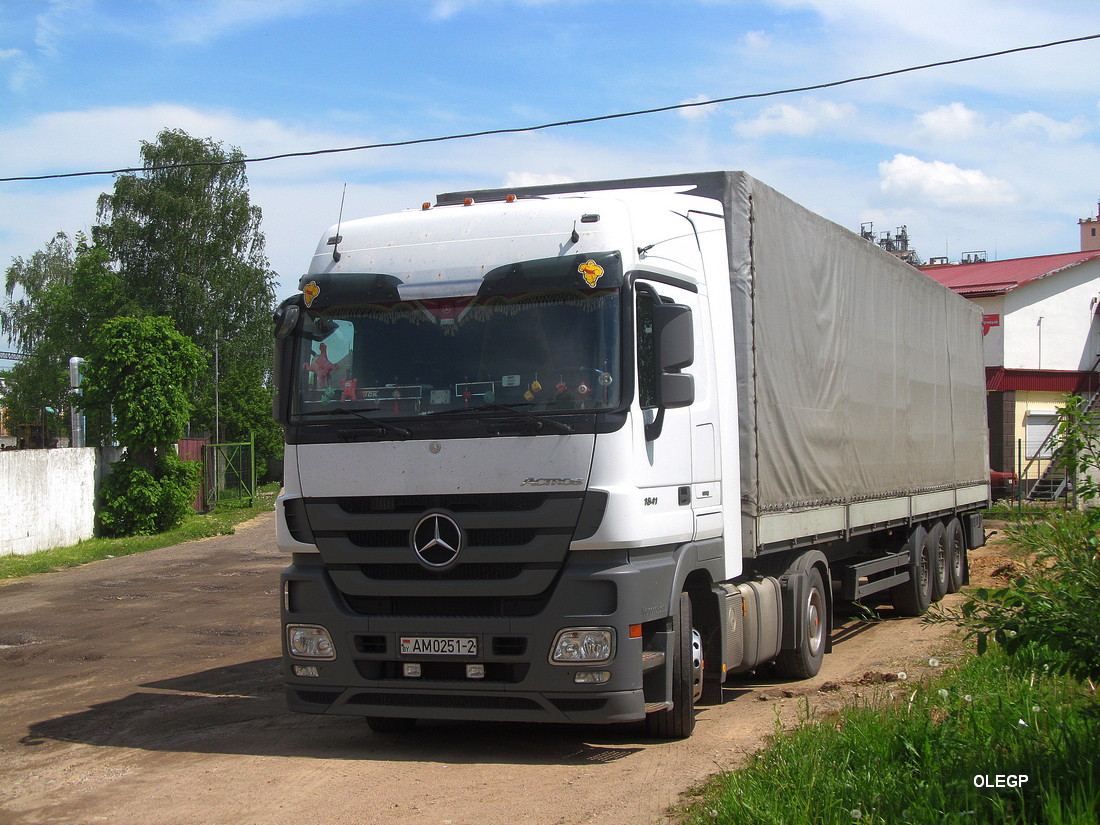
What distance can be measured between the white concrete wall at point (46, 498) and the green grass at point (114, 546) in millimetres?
300

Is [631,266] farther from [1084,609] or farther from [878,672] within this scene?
[878,672]

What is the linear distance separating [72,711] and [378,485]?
12.3ft

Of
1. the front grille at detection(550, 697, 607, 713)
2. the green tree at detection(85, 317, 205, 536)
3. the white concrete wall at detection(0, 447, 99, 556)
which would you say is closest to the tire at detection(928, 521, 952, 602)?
the front grille at detection(550, 697, 607, 713)

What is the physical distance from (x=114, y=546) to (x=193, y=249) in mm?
26496

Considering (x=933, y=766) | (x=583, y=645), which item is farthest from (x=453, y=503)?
(x=933, y=766)

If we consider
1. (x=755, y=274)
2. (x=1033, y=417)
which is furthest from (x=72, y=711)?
(x=1033, y=417)

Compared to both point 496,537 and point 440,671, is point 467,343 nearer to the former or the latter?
point 496,537

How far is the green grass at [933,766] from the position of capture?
458cm

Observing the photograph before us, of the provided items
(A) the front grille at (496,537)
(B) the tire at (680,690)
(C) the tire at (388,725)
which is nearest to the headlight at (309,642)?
(A) the front grille at (496,537)

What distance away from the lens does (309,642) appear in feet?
22.3

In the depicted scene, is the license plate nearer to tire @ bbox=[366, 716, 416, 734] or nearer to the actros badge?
the actros badge

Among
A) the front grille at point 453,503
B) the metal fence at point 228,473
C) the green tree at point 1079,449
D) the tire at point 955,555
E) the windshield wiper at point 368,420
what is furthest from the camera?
the metal fence at point 228,473

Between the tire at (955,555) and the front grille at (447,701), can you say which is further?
the tire at (955,555)

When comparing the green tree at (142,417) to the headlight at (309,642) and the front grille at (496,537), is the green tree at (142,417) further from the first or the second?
the front grille at (496,537)
